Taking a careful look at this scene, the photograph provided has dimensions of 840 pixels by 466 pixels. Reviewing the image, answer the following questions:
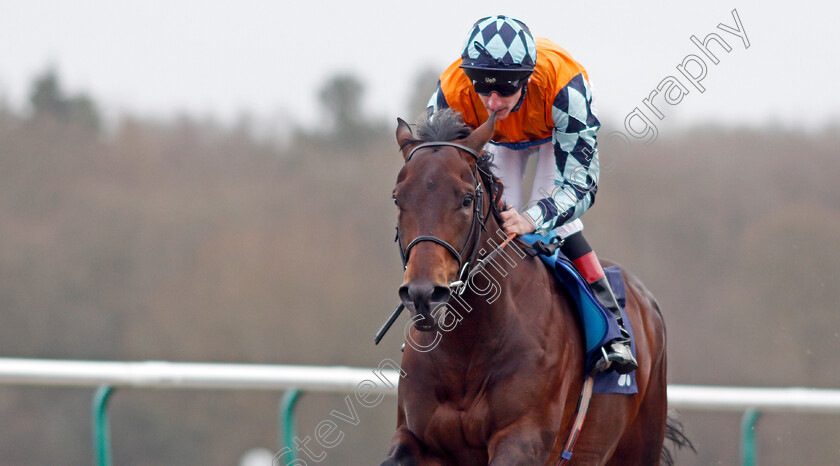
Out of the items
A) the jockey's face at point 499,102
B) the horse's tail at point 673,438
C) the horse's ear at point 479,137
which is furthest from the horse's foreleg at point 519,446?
the horse's tail at point 673,438

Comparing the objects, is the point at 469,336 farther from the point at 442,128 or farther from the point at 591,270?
the point at 591,270

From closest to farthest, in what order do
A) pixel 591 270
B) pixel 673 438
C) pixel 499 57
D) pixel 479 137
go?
1. pixel 479 137
2. pixel 499 57
3. pixel 591 270
4. pixel 673 438

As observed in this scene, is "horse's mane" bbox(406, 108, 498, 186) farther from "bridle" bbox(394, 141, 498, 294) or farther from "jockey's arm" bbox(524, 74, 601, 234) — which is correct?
"jockey's arm" bbox(524, 74, 601, 234)

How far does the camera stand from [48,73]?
84.9 feet

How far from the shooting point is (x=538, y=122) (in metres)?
3.50

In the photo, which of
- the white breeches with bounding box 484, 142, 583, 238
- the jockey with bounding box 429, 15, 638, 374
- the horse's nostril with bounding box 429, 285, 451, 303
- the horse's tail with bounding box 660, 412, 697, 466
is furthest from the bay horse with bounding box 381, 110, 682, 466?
the horse's tail with bounding box 660, 412, 697, 466

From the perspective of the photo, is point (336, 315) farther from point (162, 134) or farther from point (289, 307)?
point (162, 134)

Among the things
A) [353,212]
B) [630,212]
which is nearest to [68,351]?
[353,212]

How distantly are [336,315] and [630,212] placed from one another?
8.19 m

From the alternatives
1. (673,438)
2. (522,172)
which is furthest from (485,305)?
(673,438)

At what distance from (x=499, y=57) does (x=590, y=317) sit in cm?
97

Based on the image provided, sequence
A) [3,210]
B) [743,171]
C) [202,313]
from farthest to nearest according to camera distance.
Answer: [202,313] < [3,210] < [743,171]

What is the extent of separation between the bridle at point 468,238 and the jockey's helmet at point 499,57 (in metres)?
0.34

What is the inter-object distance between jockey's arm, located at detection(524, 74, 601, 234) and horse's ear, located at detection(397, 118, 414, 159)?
53 centimetres
